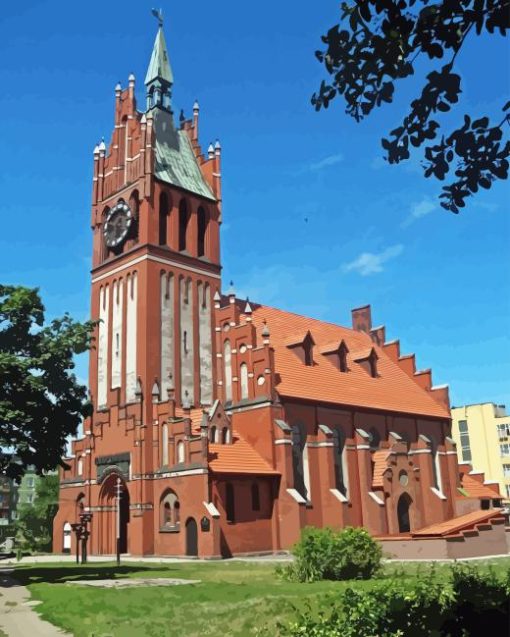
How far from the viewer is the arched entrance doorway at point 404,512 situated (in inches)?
1682

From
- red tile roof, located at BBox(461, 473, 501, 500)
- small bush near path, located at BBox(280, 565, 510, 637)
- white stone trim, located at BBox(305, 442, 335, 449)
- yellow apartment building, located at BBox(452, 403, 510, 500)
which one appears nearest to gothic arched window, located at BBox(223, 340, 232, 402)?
white stone trim, located at BBox(305, 442, 335, 449)

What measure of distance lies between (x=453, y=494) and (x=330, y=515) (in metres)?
13.8

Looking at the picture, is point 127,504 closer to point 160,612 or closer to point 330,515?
point 330,515

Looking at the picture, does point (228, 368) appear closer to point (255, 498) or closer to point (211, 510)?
point (255, 498)

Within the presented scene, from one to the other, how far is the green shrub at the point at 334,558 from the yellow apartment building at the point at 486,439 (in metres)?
61.3

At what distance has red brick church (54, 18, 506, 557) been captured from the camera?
37.0m

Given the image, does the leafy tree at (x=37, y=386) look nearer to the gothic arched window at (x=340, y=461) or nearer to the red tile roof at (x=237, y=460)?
the red tile roof at (x=237, y=460)

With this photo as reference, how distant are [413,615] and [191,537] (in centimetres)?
2895

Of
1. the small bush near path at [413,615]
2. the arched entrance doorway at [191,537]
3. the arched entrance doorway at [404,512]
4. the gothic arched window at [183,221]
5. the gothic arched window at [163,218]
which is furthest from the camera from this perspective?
the gothic arched window at [183,221]

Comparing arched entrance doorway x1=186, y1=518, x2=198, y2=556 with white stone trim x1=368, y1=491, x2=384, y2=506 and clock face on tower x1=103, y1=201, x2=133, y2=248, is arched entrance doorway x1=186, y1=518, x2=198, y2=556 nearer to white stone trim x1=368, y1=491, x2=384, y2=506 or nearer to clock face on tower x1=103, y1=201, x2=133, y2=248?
white stone trim x1=368, y1=491, x2=384, y2=506

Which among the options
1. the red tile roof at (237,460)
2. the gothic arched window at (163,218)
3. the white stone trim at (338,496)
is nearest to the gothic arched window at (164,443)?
the red tile roof at (237,460)

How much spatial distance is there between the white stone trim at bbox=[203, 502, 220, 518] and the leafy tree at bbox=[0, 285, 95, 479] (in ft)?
32.4

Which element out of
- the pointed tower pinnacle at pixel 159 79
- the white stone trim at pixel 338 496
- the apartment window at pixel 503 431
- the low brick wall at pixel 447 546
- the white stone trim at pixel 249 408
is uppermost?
the pointed tower pinnacle at pixel 159 79

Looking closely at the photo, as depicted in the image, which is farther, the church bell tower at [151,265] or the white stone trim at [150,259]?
the white stone trim at [150,259]
